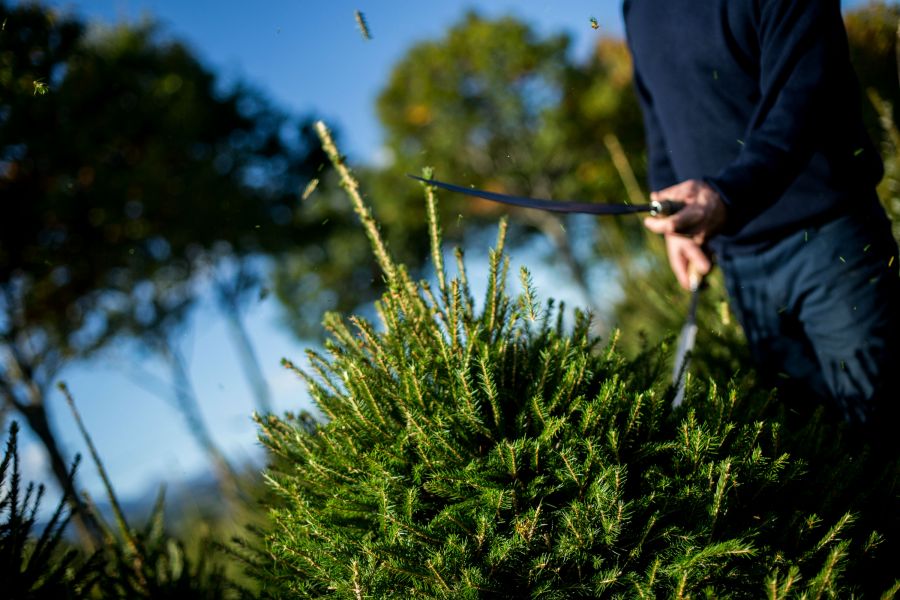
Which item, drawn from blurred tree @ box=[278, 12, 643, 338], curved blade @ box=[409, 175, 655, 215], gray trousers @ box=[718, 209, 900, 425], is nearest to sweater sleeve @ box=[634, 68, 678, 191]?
gray trousers @ box=[718, 209, 900, 425]

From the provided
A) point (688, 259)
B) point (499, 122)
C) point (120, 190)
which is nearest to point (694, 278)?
point (688, 259)

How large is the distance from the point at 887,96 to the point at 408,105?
1665 cm

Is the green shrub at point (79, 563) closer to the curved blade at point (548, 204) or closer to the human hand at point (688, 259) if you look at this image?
the curved blade at point (548, 204)

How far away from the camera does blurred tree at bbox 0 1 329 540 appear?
34.0 feet

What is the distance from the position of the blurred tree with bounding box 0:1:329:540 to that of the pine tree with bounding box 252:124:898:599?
20.9 feet

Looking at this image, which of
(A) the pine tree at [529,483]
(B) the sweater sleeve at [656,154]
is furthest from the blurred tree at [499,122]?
(A) the pine tree at [529,483]

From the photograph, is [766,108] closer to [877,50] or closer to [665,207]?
[665,207]

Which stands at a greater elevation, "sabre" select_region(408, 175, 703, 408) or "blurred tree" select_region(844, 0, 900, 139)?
"blurred tree" select_region(844, 0, 900, 139)

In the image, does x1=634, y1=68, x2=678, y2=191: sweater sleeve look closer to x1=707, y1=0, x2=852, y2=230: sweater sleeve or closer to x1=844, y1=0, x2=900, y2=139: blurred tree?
x1=707, y1=0, x2=852, y2=230: sweater sleeve

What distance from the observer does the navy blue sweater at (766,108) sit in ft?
5.71

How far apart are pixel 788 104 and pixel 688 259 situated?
0.77 metres

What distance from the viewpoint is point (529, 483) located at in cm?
132

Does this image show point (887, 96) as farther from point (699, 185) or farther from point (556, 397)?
point (556, 397)

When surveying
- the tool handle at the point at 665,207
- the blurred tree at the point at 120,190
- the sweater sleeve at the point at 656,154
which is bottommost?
the tool handle at the point at 665,207
